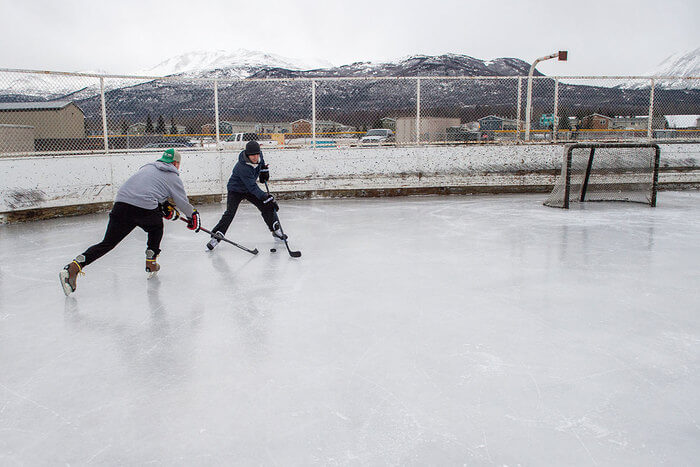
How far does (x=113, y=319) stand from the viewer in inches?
146

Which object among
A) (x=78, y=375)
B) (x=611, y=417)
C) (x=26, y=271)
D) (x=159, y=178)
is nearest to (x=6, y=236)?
(x=26, y=271)

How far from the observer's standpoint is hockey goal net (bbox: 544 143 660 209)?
941 centimetres

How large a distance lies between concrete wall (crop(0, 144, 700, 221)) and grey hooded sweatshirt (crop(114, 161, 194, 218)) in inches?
198

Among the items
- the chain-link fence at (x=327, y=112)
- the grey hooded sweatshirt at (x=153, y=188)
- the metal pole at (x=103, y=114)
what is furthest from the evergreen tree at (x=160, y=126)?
the grey hooded sweatshirt at (x=153, y=188)

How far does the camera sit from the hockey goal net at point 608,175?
30.9 ft

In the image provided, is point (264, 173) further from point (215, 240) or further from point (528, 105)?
point (528, 105)

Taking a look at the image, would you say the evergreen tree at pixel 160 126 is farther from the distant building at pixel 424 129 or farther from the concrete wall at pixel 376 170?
the distant building at pixel 424 129

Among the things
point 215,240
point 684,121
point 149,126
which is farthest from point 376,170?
point 684,121

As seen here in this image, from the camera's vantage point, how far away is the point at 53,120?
10234mm

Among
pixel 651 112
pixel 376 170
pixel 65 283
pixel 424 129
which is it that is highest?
pixel 651 112

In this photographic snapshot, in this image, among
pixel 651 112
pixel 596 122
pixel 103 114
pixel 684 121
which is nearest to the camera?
pixel 103 114

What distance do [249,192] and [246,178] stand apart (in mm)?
310

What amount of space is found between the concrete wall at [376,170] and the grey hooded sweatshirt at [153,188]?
5019 mm

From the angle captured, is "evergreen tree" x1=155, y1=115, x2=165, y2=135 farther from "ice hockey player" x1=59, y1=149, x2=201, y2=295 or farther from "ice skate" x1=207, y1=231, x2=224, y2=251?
"ice hockey player" x1=59, y1=149, x2=201, y2=295
